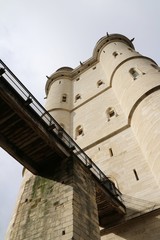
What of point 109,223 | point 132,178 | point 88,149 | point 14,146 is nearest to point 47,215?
point 14,146

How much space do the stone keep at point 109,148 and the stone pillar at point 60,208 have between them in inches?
0.9

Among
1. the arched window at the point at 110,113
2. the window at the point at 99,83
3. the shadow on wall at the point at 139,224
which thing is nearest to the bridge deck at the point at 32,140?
the shadow on wall at the point at 139,224

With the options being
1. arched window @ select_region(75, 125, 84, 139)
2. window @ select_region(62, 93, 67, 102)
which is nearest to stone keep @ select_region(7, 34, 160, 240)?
arched window @ select_region(75, 125, 84, 139)

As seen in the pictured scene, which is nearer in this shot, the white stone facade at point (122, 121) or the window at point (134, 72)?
the white stone facade at point (122, 121)

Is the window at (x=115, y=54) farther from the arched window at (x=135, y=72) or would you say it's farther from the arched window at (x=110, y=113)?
the arched window at (x=110, y=113)

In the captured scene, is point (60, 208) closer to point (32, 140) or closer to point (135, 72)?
point (32, 140)

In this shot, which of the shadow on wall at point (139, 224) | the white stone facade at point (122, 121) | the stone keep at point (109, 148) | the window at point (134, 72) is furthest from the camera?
the window at point (134, 72)

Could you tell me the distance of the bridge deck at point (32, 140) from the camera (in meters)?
7.73

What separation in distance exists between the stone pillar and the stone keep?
0.02m

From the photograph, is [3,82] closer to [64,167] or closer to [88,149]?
[64,167]

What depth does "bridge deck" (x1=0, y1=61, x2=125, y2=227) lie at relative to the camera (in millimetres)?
7734

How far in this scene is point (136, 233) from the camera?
355 inches

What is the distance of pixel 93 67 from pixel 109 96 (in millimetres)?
7223

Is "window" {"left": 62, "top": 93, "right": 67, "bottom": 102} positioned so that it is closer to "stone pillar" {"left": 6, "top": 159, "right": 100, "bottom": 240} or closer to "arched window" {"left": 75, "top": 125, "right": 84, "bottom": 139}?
"arched window" {"left": 75, "top": 125, "right": 84, "bottom": 139}
